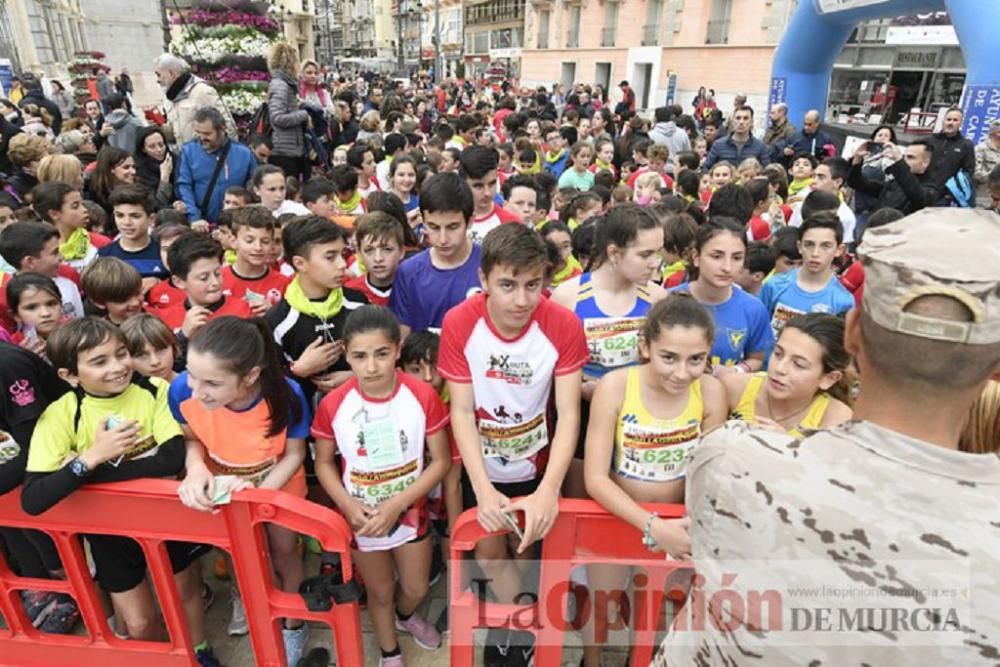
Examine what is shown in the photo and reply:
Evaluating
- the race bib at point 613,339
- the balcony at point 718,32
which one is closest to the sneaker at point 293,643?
the race bib at point 613,339

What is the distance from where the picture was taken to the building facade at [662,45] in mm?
23000

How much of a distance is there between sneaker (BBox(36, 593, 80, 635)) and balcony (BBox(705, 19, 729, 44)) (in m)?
27.4

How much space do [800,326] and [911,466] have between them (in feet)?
4.68

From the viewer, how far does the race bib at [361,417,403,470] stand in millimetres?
2223

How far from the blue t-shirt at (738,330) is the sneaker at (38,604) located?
10.8 feet

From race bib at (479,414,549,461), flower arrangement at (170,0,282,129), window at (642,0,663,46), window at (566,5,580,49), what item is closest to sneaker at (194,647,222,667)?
race bib at (479,414,549,461)

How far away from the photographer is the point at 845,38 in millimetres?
13031

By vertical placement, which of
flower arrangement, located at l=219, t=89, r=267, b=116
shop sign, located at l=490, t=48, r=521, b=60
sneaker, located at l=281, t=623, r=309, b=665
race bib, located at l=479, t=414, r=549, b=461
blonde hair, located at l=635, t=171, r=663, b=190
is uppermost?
shop sign, located at l=490, t=48, r=521, b=60

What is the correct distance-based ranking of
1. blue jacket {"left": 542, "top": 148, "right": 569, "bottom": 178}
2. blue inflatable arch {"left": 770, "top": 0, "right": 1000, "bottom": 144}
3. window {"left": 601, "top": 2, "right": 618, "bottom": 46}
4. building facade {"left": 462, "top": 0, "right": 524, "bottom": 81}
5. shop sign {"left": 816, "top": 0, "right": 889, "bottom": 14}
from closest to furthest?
blue inflatable arch {"left": 770, "top": 0, "right": 1000, "bottom": 144} → blue jacket {"left": 542, "top": 148, "right": 569, "bottom": 178} → shop sign {"left": 816, "top": 0, "right": 889, "bottom": 14} → window {"left": 601, "top": 2, "right": 618, "bottom": 46} → building facade {"left": 462, "top": 0, "right": 524, "bottom": 81}

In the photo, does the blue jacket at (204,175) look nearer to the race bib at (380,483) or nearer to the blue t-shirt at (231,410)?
the blue t-shirt at (231,410)

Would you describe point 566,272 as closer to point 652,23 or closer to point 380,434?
point 380,434

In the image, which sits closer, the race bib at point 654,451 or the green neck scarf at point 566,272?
the race bib at point 654,451

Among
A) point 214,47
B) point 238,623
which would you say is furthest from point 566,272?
point 214,47

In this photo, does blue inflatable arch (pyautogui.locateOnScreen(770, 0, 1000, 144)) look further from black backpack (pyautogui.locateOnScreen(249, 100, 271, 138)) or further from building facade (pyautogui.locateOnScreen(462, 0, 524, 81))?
building facade (pyautogui.locateOnScreen(462, 0, 524, 81))
